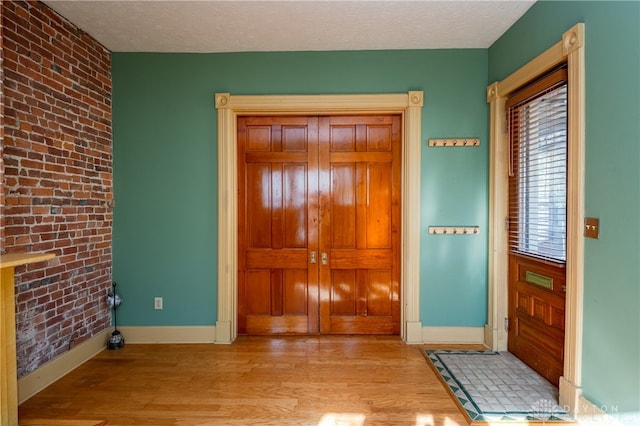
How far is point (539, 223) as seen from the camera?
270 centimetres

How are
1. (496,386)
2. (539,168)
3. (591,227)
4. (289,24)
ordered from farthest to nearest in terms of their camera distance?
1. (289,24)
2. (539,168)
3. (496,386)
4. (591,227)

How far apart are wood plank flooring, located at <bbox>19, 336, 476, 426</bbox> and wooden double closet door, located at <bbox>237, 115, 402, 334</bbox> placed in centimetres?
32

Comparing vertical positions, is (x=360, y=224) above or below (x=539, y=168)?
below

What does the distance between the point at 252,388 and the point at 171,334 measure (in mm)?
1294

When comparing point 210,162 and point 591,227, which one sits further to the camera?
point 210,162

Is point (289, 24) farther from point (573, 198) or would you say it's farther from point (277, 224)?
point (573, 198)

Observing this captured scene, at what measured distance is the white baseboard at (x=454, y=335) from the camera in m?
→ 3.38

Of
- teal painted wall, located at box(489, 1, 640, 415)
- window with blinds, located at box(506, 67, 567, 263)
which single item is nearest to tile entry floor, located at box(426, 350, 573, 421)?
teal painted wall, located at box(489, 1, 640, 415)

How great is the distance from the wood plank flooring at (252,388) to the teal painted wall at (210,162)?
0.51 m

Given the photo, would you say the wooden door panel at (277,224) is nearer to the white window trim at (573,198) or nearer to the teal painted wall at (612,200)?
the white window trim at (573,198)

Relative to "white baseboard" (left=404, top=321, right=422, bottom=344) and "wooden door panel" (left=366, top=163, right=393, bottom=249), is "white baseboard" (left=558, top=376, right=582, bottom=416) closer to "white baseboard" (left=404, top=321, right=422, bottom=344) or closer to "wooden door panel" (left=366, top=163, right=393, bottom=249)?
"white baseboard" (left=404, top=321, right=422, bottom=344)

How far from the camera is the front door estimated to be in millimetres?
2463

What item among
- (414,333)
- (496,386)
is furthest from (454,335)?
(496,386)

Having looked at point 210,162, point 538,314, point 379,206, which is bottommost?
point 538,314
